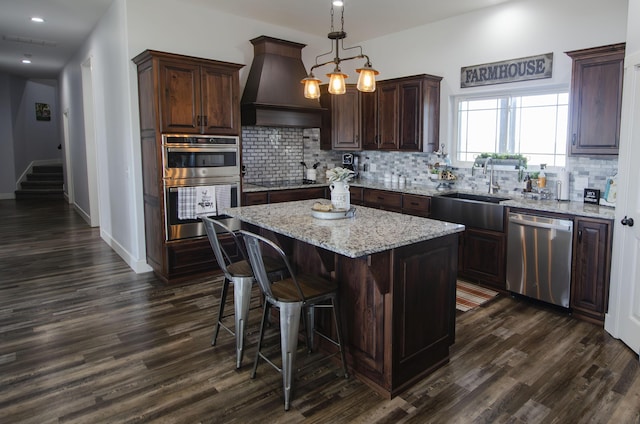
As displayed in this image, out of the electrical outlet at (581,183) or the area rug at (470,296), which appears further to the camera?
the electrical outlet at (581,183)

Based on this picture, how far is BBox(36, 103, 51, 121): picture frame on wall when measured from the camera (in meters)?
11.6

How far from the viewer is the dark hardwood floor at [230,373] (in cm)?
239

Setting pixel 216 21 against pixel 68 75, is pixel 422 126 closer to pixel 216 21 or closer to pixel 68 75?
pixel 216 21

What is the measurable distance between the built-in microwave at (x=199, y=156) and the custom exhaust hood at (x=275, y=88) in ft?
2.31

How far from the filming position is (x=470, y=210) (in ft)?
14.7

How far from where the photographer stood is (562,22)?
14.1ft

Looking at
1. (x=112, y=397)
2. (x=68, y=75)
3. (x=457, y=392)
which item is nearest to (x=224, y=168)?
(x=112, y=397)

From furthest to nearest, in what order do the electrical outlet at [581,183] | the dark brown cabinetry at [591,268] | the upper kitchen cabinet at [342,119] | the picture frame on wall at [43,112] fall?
the picture frame on wall at [43,112], the upper kitchen cabinet at [342,119], the electrical outlet at [581,183], the dark brown cabinetry at [591,268]

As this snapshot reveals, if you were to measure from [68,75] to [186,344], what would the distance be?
24.4 feet

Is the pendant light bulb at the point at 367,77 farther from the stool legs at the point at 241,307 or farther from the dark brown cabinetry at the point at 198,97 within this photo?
the dark brown cabinetry at the point at 198,97

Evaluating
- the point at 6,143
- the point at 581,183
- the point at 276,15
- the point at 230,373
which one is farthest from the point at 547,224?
the point at 6,143

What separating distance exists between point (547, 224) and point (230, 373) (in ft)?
9.50

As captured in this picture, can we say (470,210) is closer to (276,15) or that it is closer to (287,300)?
(287,300)

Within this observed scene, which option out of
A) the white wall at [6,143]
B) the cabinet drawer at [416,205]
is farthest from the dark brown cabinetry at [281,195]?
the white wall at [6,143]
